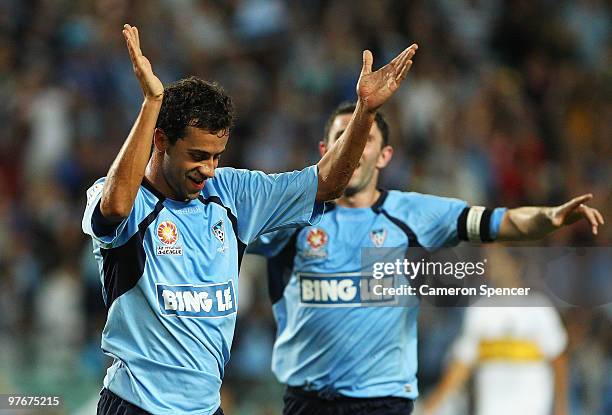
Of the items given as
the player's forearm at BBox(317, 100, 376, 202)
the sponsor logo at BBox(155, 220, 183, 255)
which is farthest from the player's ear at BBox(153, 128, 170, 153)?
the player's forearm at BBox(317, 100, 376, 202)

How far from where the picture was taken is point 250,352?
318 inches

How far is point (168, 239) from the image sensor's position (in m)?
3.89

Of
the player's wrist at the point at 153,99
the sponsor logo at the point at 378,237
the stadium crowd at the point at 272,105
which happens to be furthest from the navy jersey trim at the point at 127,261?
Answer: the stadium crowd at the point at 272,105

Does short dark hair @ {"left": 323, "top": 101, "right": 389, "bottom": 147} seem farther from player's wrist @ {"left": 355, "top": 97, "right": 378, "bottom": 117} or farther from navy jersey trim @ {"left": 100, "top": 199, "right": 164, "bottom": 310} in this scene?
navy jersey trim @ {"left": 100, "top": 199, "right": 164, "bottom": 310}

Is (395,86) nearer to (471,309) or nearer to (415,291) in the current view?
(415,291)

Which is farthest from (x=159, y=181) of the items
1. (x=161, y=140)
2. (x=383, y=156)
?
(x=383, y=156)

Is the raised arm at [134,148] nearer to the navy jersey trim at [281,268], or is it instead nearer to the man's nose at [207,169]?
the man's nose at [207,169]

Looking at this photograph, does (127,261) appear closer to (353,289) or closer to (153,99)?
(153,99)

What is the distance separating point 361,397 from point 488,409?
1.80 metres

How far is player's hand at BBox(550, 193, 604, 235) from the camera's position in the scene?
4.67 metres

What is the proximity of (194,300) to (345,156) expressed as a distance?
808mm

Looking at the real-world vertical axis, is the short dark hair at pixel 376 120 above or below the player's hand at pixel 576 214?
above

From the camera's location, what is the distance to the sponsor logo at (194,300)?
385 cm

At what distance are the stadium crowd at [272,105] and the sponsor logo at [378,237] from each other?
8.83ft
